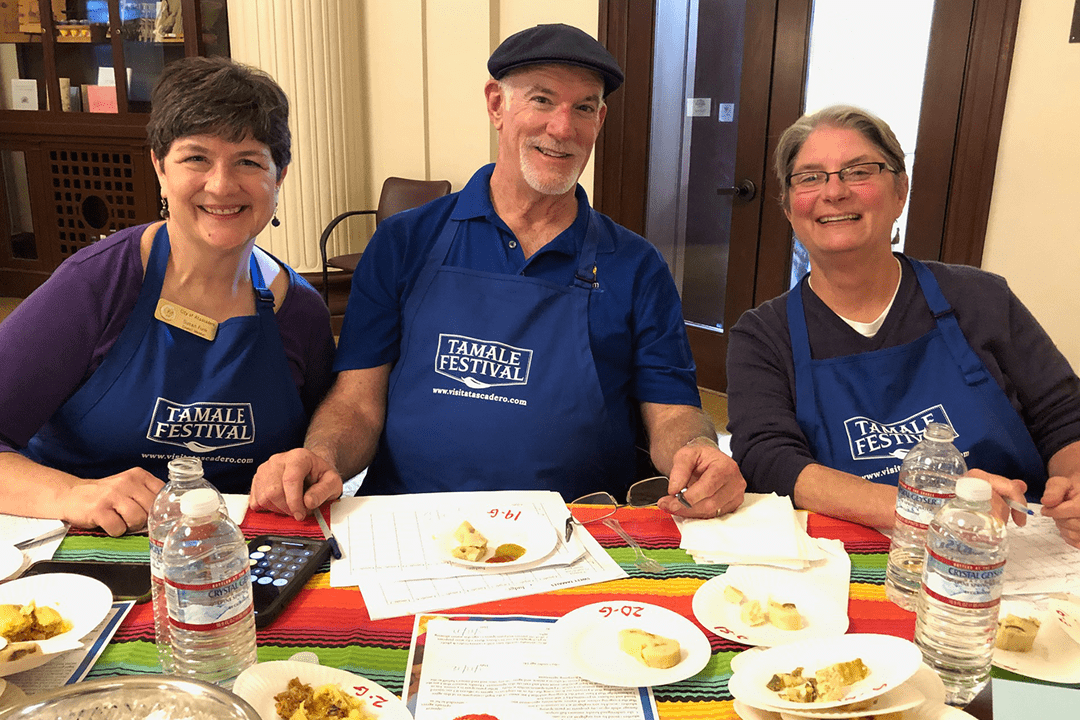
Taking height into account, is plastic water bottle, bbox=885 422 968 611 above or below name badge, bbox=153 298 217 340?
below

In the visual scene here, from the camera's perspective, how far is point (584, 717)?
88 cm

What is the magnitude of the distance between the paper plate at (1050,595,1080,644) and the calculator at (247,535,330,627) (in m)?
0.97

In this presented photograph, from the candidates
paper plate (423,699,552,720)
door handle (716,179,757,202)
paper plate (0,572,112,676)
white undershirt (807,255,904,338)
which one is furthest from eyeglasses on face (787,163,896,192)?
door handle (716,179,757,202)

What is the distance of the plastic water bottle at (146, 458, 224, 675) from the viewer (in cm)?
94

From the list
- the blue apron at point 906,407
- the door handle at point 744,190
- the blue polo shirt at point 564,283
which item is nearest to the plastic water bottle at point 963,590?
the blue apron at point 906,407

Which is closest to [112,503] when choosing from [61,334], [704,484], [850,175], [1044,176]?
[61,334]

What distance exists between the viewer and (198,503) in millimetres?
834

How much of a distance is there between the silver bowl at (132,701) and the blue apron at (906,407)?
50.4 inches

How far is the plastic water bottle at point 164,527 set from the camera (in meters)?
0.94

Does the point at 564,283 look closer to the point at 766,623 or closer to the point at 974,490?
the point at 766,623

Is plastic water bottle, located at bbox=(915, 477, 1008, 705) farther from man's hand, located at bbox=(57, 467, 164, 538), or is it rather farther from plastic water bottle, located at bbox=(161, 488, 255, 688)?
man's hand, located at bbox=(57, 467, 164, 538)

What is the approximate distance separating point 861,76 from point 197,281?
10.5ft

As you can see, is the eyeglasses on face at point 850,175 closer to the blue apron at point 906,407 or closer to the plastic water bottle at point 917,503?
the blue apron at point 906,407

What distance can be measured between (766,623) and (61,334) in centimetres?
126
